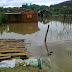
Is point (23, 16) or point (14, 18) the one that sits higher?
point (23, 16)

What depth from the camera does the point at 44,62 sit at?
520 cm

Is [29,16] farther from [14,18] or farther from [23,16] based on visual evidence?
[14,18]

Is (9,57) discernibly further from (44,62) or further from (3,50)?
(44,62)

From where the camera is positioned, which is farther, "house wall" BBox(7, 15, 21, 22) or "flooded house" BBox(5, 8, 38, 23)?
"house wall" BBox(7, 15, 21, 22)

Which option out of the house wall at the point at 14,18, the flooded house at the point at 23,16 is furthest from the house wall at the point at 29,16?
the house wall at the point at 14,18

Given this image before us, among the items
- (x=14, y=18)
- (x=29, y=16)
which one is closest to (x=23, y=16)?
(x=29, y=16)

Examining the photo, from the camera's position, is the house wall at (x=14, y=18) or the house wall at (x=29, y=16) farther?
the house wall at (x=14, y=18)

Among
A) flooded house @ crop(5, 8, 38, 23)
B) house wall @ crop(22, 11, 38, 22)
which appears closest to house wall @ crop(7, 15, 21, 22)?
flooded house @ crop(5, 8, 38, 23)

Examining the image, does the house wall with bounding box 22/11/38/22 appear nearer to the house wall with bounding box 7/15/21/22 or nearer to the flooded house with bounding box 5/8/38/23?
the flooded house with bounding box 5/8/38/23

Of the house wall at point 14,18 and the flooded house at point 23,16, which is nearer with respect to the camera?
the flooded house at point 23,16

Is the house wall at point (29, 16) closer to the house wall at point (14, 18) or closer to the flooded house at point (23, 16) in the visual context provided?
the flooded house at point (23, 16)

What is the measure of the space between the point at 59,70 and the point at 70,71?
494 millimetres

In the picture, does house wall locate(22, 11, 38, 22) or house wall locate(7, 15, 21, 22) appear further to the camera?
house wall locate(7, 15, 21, 22)

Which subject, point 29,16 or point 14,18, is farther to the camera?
point 14,18
